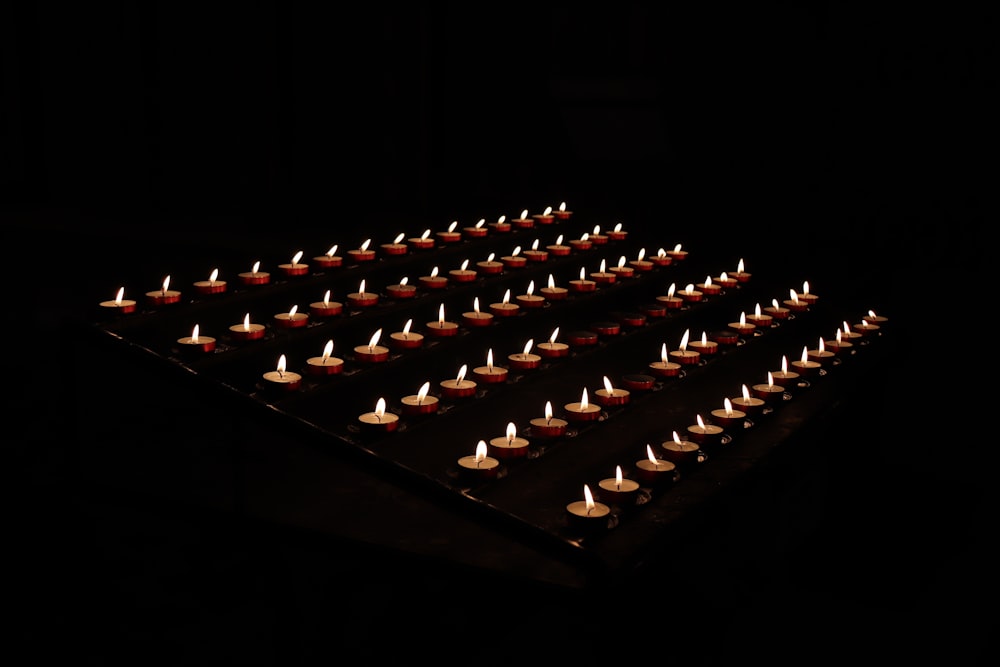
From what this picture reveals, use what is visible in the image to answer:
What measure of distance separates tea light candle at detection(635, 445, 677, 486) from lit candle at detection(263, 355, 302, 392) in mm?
831

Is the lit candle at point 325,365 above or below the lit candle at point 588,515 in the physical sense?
above

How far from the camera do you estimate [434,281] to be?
3109 mm

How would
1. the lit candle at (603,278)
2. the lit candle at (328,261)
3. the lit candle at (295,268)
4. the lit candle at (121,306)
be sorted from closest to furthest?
the lit candle at (121,306), the lit candle at (295,268), the lit candle at (328,261), the lit candle at (603,278)

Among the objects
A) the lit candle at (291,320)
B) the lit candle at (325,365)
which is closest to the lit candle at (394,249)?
the lit candle at (291,320)


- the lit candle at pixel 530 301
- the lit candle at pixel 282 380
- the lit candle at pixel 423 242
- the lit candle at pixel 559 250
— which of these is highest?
the lit candle at pixel 423 242

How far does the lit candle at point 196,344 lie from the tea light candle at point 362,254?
103cm

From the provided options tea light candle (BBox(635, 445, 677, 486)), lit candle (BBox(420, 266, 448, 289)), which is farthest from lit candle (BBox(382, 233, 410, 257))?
tea light candle (BBox(635, 445, 677, 486))

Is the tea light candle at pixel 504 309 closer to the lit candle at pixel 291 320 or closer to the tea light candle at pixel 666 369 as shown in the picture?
the tea light candle at pixel 666 369

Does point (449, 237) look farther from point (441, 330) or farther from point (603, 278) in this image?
point (441, 330)

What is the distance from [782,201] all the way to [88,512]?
3.38 metres

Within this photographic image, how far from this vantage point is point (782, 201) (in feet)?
14.8

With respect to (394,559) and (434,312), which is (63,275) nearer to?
(434,312)

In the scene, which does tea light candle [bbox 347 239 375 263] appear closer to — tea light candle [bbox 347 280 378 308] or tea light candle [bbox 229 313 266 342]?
tea light candle [bbox 347 280 378 308]

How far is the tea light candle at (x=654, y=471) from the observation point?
197 cm
